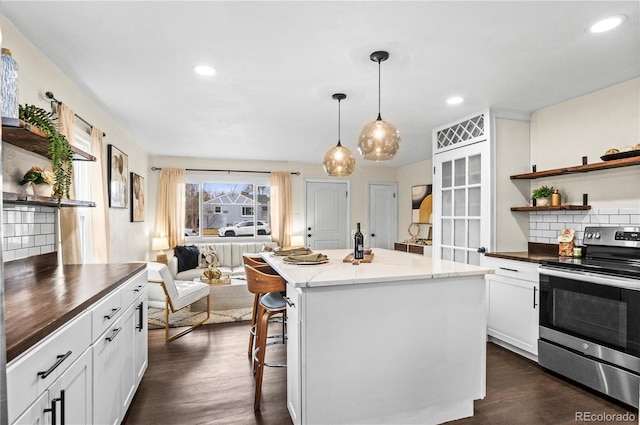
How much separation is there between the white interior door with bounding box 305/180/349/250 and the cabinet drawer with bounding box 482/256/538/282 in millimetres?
3901

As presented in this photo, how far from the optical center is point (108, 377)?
5.99 feet

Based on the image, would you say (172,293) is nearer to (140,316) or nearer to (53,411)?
(140,316)

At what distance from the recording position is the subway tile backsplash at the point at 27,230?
202 centimetres

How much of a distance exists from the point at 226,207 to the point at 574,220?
5365mm

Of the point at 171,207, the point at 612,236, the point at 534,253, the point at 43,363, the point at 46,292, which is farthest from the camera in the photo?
the point at 171,207

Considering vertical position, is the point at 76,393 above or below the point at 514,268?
below

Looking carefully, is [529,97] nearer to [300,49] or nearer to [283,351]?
[300,49]

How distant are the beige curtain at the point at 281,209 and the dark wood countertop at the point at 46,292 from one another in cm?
414

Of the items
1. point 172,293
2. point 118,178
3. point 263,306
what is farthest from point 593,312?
point 118,178

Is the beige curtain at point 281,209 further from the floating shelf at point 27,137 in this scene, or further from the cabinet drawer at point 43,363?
the cabinet drawer at point 43,363

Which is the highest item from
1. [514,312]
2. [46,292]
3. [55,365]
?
[46,292]

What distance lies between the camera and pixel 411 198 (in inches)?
278

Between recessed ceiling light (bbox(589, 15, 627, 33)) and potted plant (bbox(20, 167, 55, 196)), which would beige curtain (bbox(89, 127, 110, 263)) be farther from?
recessed ceiling light (bbox(589, 15, 627, 33))

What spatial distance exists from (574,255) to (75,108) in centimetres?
438
